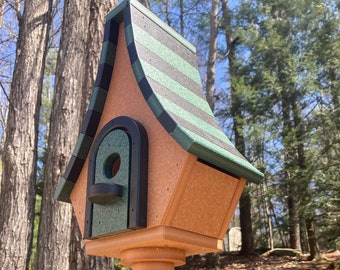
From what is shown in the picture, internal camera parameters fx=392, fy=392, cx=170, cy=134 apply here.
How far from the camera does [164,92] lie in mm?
Result: 1337

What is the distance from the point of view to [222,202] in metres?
1.36

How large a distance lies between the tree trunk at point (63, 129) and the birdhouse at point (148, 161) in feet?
9.28

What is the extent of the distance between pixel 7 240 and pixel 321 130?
625cm

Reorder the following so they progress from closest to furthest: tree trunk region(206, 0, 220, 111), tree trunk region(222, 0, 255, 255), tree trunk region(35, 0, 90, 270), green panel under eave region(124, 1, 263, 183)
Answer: green panel under eave region(124, 1, 263, 183) < tree trunk region(35, 0, 90, 270) < tree trunk region(222, 0, 255, 255) < tree trunk region(206, 0, 220, 111)

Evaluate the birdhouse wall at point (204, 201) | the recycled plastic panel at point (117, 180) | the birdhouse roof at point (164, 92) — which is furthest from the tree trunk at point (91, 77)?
the birdhouse wall at point (204, 201)

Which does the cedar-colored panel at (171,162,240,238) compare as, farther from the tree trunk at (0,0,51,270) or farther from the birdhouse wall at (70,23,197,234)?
the tree trunk at (0,0,51,270)

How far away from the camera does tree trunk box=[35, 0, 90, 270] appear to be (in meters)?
4.20

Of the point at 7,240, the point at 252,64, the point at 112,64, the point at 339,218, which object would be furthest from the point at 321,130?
the point at 112,64

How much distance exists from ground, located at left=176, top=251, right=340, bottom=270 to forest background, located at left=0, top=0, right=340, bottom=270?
1.35ft

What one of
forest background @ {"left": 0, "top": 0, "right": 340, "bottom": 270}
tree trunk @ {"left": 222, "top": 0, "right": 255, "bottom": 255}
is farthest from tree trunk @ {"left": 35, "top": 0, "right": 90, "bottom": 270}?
tree trunk @ {"left": 222, "top": 0, "right": 255, "bottom": 255}

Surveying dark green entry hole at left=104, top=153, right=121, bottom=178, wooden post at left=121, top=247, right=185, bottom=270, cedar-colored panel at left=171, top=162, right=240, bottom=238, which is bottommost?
wooden post at left=121, top=247, right=185, bottom=270

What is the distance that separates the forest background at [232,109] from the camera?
4.53m

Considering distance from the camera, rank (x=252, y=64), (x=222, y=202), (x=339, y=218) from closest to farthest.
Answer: (x=222, y=202), (x=339, y=218), (x=252, y=64)

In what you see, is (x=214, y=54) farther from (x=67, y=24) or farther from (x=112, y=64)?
(x=112, y=64)
